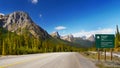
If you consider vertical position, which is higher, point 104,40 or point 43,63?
point 104,40

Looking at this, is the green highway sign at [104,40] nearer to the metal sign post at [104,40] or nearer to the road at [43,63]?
the metal sign post at [104,40]

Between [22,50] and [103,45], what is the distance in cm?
7022

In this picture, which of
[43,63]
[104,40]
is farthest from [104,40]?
[43,63]

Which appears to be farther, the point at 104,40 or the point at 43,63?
the point at 104,40

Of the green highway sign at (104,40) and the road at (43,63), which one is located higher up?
the green highway sign at (104,40)

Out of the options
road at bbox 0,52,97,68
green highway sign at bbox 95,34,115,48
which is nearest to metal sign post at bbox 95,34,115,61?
green highway sign at bbox 95,34,115,48

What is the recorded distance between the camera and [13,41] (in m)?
117

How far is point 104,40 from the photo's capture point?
1459 inches

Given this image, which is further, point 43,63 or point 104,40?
point 104,40

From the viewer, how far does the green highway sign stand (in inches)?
1449

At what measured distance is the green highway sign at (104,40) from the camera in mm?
36812

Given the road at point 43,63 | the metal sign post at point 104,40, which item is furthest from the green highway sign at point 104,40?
the road at point 43,63

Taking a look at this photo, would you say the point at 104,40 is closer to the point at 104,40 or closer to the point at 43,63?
the point at 104,40

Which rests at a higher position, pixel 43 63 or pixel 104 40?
pixel 104 40
